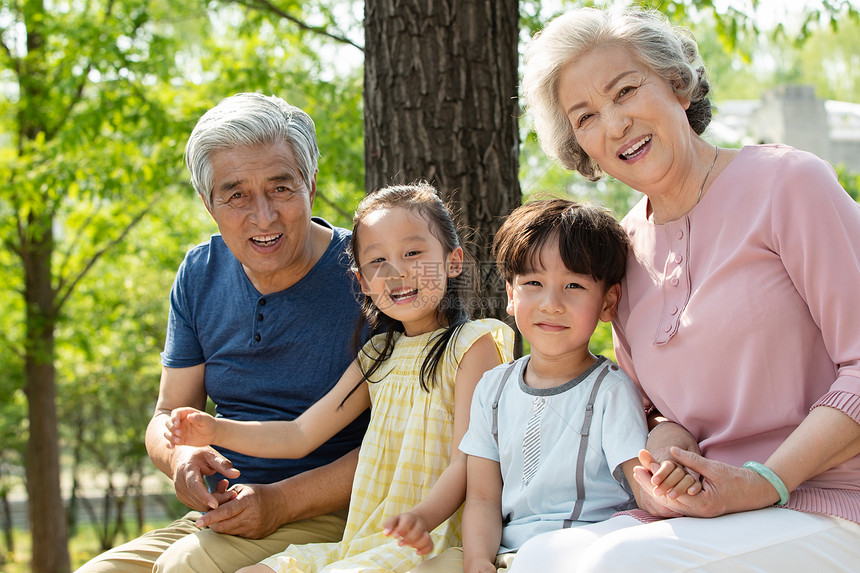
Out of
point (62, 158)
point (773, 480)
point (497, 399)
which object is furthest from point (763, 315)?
point (62, 158)

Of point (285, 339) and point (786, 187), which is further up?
point (786, 187)

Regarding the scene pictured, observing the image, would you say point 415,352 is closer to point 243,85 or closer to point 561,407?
point 561,407

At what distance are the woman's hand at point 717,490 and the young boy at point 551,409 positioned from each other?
0.82ft

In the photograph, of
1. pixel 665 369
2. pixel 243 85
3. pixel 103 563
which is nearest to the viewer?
pixel 665 369

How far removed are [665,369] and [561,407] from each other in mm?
291

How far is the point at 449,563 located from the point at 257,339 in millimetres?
1015

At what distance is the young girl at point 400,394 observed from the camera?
223 centimetres

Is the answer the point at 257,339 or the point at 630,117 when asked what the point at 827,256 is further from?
the point at 257,339

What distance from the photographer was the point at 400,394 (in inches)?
93.2

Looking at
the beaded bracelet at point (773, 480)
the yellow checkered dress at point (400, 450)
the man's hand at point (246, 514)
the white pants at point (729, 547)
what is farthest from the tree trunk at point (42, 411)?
the beaded bracelet at point (773, 480)

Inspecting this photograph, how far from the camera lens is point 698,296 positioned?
6.21 ft

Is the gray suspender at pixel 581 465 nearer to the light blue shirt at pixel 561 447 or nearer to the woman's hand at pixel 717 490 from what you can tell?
the light blue shirt at pixel 561 447

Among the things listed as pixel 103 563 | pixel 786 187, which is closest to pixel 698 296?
pixel 786 187

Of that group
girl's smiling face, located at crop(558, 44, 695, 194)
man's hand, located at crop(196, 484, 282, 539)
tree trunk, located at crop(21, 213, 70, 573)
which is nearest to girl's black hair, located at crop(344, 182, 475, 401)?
man's hand, located at crop(196, 484, 282, 539)
